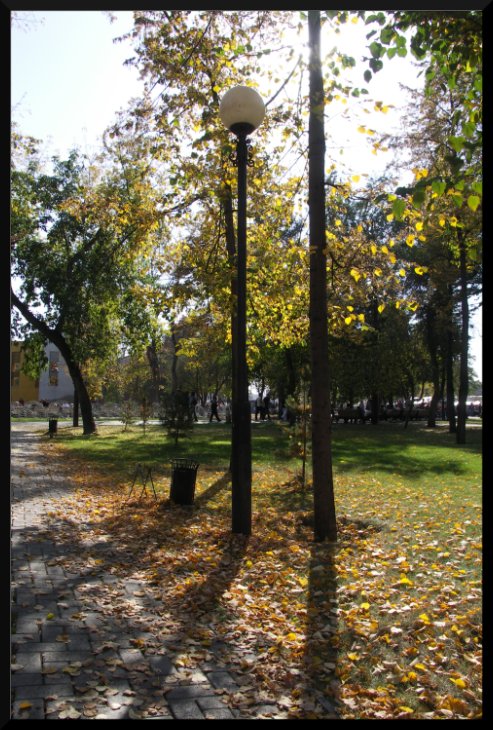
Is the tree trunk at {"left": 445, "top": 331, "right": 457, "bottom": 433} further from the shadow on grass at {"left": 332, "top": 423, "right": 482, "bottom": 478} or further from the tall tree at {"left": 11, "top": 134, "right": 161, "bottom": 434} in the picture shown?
the tall tree at {"left": 11, "top": 134, "right": 161, "bottom": 434}

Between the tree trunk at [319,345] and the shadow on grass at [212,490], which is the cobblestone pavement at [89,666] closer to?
the tree trunk at [319,345]

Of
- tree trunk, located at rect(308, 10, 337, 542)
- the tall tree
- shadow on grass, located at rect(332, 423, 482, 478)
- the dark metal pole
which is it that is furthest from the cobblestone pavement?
the tall tree

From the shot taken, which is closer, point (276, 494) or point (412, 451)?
point (276, 494)

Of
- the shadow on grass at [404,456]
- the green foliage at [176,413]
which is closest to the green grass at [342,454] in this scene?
the shadow on grass at [404,456]

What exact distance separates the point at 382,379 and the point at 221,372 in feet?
81.6

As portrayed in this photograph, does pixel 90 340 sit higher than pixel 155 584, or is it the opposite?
pixel 90 340

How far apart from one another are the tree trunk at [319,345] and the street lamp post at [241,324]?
81cm

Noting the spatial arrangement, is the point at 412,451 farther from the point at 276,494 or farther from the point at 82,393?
the point at 82,393

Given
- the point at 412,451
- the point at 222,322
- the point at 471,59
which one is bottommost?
the point at 412,451

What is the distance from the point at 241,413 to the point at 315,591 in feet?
8.39

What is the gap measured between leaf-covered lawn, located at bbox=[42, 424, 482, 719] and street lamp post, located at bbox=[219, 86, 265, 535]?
0.48m

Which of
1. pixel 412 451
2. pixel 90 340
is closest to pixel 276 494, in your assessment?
pixel 412 451

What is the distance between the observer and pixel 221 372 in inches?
2263
